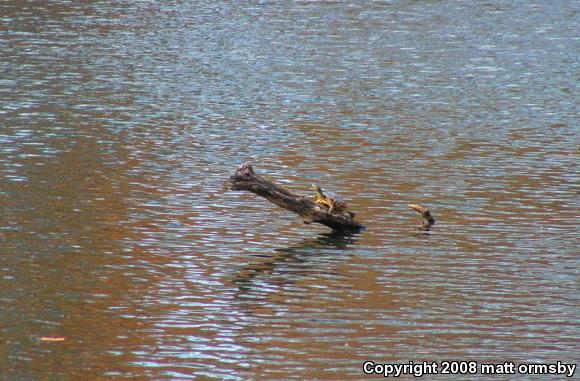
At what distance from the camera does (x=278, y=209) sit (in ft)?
68.5

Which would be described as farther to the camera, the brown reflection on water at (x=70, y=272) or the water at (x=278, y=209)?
the water at (x=278, y=209)

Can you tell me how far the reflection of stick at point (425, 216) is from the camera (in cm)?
1945

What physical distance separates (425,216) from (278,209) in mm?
2794

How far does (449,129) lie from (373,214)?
8.98 m

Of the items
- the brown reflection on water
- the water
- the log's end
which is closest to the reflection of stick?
the water

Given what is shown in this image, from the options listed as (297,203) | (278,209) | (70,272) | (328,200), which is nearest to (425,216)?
(328,200)

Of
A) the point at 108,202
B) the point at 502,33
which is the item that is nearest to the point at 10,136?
the point at 108,202

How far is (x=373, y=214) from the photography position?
20.3m

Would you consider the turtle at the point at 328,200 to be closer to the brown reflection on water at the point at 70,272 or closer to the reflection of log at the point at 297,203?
the reflection of log at the point at 297,203

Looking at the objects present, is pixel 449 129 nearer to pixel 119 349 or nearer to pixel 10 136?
pixel 10 136

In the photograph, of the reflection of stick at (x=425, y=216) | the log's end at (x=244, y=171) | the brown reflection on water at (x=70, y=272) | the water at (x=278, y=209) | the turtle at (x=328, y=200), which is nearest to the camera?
the brown reflection on water at (x=70, y=272)

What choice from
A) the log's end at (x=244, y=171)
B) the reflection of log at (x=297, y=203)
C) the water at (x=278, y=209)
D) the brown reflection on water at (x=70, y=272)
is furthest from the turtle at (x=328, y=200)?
the brown reflection on water at (x=70, y=272)

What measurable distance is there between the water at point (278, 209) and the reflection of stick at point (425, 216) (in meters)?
0.21

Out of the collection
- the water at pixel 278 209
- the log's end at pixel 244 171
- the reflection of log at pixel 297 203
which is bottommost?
the water at pixel 278 209
